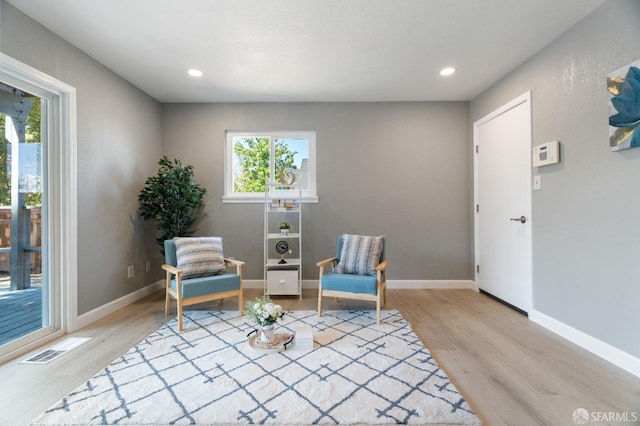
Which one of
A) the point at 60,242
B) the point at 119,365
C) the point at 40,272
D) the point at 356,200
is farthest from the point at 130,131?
the point at 356,200

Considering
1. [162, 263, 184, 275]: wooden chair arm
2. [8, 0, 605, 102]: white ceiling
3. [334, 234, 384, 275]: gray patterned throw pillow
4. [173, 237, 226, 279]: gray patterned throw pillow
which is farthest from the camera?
[334, 234, 384, 275]: gray patterned throw pillow

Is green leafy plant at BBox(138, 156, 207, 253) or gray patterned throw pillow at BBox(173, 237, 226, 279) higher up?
green leafy plant at BBox(138, 156, 207, 253)

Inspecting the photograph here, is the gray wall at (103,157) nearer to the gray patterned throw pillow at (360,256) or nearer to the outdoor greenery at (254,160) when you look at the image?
the outdoor greenery at (254,160)

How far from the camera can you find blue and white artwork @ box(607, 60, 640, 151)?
175 centimetres

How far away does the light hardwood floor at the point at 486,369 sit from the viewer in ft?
4.86

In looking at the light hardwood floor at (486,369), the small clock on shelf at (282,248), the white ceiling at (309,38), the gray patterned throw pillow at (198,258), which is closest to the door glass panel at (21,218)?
the light hardwood floor at (486,369)

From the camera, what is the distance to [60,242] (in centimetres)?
238

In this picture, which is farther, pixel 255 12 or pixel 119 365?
pixel 255 12

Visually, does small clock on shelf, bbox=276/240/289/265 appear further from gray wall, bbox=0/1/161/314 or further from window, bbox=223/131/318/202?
gray wall, bbox=0/1/161/314

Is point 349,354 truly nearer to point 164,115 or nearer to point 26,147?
point 26,147

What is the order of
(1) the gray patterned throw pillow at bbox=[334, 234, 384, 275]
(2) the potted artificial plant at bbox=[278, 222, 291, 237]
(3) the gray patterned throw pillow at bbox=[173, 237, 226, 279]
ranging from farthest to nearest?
1. (2) the potted artificial plant at bbox=[278, 222, 291, 237]
2. (1) the gray patterned throw pillow at bbox=[334, 234, 384, 275]
3. (3) the gray patterned throw pillow at bbox=[173, 237, 226, 279]

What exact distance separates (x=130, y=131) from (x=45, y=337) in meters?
2.21

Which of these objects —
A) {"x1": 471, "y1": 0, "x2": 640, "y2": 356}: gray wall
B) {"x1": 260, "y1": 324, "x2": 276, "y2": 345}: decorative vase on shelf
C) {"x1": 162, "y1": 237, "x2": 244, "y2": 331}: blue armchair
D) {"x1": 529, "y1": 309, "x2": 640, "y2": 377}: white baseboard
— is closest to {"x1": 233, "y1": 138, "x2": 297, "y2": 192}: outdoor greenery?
{"x1": 162, "y1": 237, "x2": 244, "y2": 331}: blue armchair

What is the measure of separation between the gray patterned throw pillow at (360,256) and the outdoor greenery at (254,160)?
1556 mm
